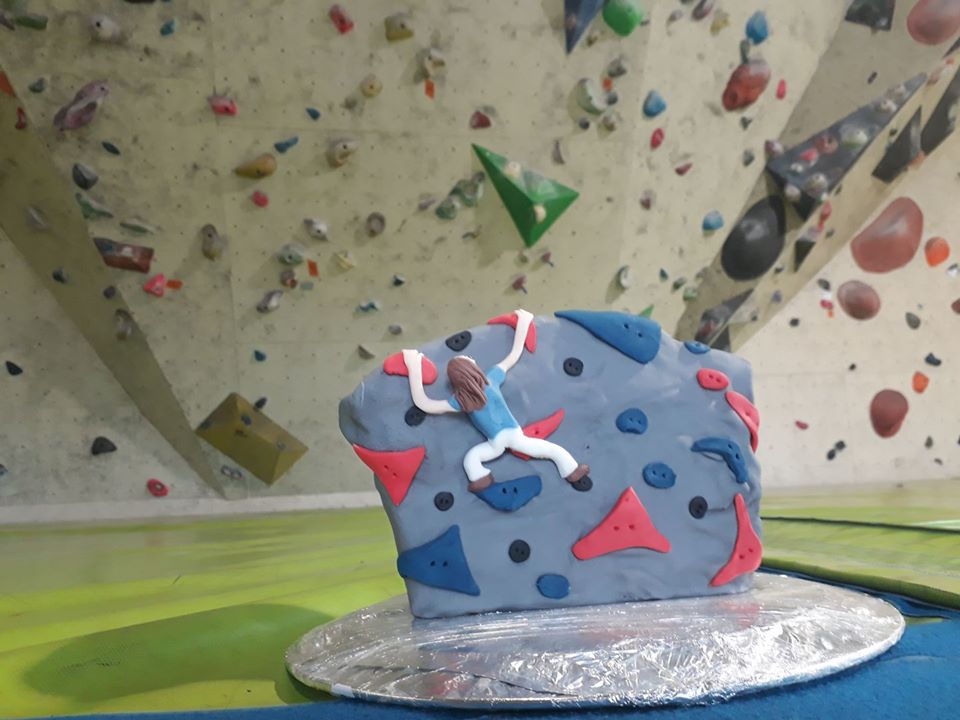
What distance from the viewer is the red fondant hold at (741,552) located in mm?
1202

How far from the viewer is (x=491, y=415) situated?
113 centimetres

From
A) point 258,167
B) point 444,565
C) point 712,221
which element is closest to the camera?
point 444,565

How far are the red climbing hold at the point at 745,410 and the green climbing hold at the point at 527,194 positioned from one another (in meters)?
1.99

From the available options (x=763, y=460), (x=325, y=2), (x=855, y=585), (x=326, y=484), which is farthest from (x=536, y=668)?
(x=763, y=460)

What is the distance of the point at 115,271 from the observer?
3.02 metres

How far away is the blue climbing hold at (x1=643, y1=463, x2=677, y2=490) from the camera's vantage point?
1.19m

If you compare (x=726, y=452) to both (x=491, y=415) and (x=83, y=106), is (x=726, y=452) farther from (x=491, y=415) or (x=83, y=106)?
(x=83, y=106)

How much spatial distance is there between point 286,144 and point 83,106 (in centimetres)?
69

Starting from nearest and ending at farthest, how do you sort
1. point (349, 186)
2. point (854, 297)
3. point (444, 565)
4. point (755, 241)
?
point (444, 565) < point (349, 186) < point (755, 241) < point (854, 297)

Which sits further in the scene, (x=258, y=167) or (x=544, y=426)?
(x=258, y=167)

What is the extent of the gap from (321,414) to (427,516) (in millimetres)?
2327

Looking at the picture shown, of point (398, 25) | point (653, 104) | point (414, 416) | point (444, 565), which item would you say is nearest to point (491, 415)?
point (414, 416)

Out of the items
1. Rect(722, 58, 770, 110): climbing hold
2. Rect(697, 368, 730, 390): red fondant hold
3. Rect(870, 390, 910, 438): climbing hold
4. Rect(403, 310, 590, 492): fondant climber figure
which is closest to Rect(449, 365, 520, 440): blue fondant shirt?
Rect(403, 310, 590, 492): fondant climber figure

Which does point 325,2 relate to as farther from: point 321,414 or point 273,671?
point 273,671
